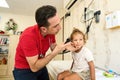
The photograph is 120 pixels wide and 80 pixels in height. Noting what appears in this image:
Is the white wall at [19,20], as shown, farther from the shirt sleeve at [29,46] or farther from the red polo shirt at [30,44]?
the shirt sleeve at [29,46]

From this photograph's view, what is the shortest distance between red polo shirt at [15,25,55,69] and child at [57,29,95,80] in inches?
12.2

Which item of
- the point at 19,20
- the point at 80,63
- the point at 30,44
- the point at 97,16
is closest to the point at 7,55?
the point at 19,20

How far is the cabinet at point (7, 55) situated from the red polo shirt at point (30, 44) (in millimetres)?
3279

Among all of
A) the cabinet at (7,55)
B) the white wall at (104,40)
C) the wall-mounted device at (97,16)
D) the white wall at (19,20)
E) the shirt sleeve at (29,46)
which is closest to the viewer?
the shirt sleeve at (29,46)

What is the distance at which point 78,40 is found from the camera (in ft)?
4.69

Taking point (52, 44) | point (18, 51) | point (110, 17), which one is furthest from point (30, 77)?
point (110, 17)

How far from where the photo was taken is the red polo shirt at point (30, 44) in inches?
41.8

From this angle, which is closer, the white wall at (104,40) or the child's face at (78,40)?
the child's face at (78,40)

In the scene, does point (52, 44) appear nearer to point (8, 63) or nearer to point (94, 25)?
point (94, 25)

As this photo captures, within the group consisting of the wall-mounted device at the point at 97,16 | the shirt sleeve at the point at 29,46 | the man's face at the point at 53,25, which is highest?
the wall-mounted device at the point at 97,16

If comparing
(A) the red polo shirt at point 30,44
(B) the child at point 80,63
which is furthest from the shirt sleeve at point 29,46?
(B) the child at point 80,63

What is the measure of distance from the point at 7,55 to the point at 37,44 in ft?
11.8

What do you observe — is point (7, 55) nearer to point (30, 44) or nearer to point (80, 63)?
point (80, 63)

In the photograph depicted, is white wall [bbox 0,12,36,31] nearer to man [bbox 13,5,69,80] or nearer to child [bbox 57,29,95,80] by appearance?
child [bbox 57,29,95,80]
